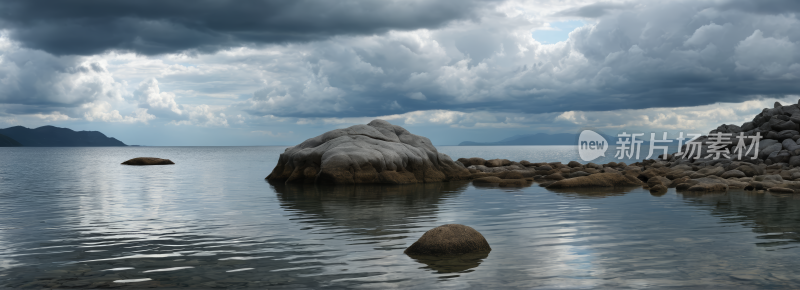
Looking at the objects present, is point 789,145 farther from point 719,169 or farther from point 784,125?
point 719,169

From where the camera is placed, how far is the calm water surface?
8.70 metres

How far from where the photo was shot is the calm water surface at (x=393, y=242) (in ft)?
28.6

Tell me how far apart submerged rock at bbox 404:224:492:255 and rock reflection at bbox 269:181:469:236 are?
279 cm

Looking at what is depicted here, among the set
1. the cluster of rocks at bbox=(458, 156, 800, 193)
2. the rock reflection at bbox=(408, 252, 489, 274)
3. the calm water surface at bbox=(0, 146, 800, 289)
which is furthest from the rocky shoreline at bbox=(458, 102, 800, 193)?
the rock reflection at bbox=(408, 252, 489, 274)

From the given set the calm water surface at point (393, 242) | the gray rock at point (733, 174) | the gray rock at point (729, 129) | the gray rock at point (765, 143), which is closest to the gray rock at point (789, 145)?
the gray rock at point (765, 143)

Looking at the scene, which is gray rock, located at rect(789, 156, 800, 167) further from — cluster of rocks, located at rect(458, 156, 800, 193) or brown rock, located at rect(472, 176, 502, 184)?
brown rock, located at rect(472, 176, 502, 184)

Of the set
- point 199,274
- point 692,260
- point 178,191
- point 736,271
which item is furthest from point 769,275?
point 178,191

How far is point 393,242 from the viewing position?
1198 cm

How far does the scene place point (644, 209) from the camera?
1848 cm

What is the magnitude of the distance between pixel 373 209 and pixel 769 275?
12420mm

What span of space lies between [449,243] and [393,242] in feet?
6.35

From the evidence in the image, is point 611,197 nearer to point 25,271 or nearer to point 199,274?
point 199,274

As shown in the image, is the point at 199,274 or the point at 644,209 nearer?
the point at 199,274

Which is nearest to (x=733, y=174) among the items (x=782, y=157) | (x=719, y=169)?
(x=719, y=169)
